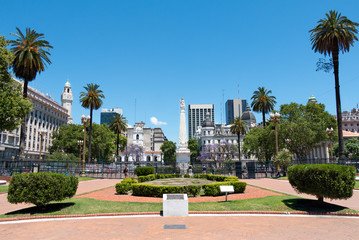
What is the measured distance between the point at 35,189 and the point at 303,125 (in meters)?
44.1

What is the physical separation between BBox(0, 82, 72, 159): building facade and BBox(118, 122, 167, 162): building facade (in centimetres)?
2993

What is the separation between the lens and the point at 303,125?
45.0 meters

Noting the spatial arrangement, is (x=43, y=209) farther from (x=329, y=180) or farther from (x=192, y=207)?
(x=329, y=180)

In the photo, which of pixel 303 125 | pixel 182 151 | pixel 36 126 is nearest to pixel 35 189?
pixel 182 151

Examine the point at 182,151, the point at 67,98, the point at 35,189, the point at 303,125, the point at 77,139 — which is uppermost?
the point at 67,98

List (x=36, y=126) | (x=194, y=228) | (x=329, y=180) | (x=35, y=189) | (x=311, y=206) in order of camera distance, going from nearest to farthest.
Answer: (x=194, y=228) < (x=35, y=189) < (x=329, y=180) < (x=311, y=206) < (x=36, y=126)

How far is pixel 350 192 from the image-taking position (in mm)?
10656

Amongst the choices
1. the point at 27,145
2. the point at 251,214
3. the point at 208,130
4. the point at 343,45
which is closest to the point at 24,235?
the point at 251,214

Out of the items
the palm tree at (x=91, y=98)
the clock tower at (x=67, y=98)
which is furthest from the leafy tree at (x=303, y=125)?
the clock tower at (x=67, y=98)

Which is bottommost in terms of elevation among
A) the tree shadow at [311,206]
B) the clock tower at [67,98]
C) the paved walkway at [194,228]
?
the paved walkway at [194,228]

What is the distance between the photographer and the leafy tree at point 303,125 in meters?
44.8

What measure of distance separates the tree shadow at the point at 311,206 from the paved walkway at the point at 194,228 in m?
0.98

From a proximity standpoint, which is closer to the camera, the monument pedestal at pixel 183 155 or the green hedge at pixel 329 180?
the green hedge at pixel 329 180

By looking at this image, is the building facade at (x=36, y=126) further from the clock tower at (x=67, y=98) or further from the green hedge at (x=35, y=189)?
the green hedge at (x=35, y=189)
